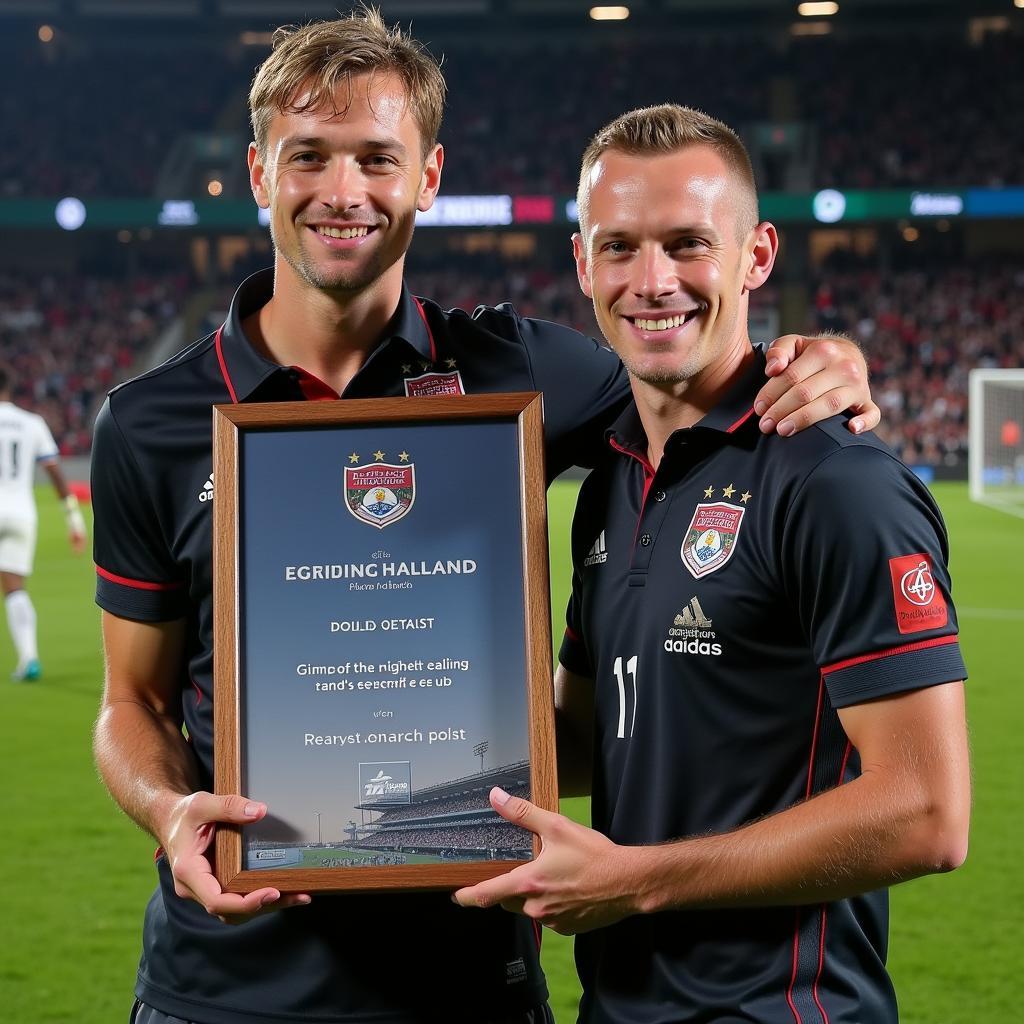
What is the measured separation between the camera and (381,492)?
237cm

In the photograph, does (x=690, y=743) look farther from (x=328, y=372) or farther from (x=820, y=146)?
(x=820, y=146)

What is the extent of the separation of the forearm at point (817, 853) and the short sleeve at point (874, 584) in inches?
6.2

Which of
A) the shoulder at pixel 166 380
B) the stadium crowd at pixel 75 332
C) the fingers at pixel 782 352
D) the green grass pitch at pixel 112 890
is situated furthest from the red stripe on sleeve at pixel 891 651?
the stadium crowd at pixel 75 332

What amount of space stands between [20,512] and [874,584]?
901cm

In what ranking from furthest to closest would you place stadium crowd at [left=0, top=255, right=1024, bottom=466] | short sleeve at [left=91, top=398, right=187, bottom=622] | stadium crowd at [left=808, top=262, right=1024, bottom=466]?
stadium crowd at [left=0, top=255, right=1024, bottom=466]
stadium crowd at [left=808, top=262, right=1024, bottom=466]
short sleeve at [left=91, top=398, right=187, bottom=622]

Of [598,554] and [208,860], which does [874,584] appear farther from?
[208,860]

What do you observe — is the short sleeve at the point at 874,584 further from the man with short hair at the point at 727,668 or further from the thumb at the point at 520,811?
the thumb at the point at 520,811

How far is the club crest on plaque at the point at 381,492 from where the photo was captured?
2359 mm

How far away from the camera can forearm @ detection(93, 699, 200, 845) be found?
2.44 m

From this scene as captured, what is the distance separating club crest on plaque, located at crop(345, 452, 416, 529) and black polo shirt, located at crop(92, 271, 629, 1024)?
0.32 metres

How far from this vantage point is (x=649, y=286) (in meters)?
2.30

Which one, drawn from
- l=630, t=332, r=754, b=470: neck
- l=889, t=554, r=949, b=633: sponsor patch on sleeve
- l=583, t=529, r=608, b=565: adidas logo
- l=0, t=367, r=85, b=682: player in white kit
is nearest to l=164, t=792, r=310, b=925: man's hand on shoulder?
l=583, t=529, r=608, b=565: adidas logo

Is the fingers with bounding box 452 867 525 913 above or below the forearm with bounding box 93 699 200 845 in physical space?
below

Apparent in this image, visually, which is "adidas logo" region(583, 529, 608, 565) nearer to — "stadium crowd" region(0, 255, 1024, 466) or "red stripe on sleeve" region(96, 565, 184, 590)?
"red stripe on sleeve" region(96, 565, 184, 590)
